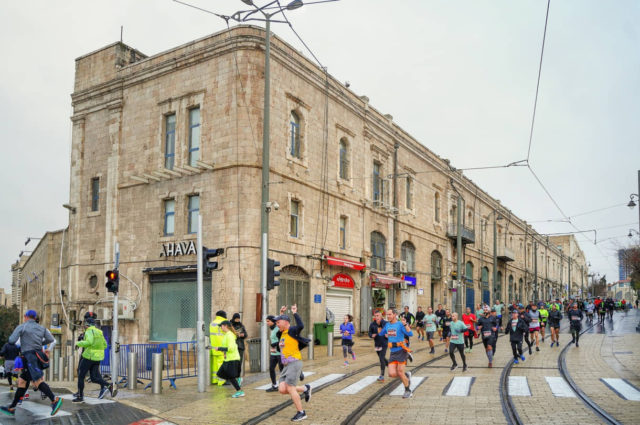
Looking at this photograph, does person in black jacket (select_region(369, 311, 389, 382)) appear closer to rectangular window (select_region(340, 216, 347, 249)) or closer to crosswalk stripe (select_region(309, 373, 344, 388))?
crosswalk stripe (select_region(309, 373, 344, 388))

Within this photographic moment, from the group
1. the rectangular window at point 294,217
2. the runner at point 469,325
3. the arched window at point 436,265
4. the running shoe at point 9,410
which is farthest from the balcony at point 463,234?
the running shoe at point 9,410

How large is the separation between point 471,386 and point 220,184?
507 inches

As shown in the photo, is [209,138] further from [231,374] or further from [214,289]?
[231,374]

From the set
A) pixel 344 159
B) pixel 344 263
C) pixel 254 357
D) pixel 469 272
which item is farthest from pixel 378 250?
pixel 469 272

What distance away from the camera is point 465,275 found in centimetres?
4631

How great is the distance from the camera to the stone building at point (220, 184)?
23062 mm

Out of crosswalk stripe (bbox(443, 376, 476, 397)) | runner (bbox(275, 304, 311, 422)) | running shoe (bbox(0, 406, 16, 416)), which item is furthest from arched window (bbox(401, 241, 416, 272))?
running shoe (bbox(0, 406, 16, 416))

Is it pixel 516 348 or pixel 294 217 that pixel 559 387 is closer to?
pixel 516 348

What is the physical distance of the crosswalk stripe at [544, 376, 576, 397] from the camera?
12159mm

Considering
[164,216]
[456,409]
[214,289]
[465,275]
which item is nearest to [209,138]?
[164,216]

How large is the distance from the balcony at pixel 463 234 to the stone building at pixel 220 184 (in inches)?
418

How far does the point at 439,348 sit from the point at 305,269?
623cm

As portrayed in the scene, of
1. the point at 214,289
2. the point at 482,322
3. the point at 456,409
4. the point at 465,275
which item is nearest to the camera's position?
the point at 456,409

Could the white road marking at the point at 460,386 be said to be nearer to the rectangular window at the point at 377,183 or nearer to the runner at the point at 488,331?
the runner at the point at 488,331
